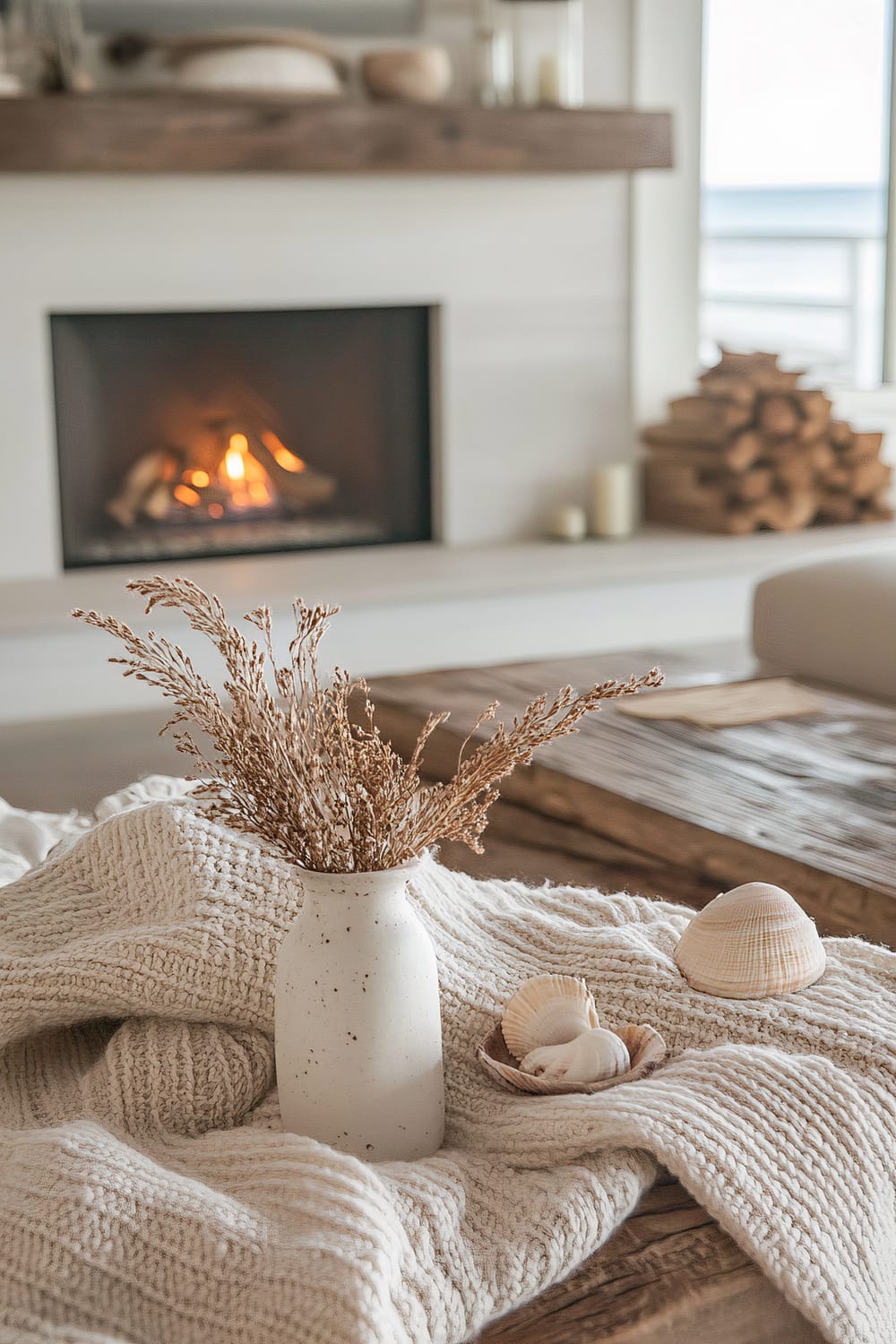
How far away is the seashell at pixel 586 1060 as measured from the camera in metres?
0.93

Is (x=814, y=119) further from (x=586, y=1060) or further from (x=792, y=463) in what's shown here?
(x=586, y=1060)

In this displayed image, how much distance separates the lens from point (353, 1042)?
2.85ft

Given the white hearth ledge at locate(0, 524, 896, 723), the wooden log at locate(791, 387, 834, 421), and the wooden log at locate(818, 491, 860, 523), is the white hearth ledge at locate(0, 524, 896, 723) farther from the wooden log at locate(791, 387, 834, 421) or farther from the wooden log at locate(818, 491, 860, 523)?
the wooden log at locate(791, 387, 834, 421)

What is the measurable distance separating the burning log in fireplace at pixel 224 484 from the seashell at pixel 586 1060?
2.92 meters

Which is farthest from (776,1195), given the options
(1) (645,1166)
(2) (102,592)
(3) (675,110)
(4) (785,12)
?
(4) (785,12)

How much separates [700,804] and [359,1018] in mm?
808

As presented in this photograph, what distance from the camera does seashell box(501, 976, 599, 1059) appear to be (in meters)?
0.96

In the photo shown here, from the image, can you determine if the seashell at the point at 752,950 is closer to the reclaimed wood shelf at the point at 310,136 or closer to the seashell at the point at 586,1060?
the seashell at the point at 586,1060

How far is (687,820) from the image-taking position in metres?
1.57

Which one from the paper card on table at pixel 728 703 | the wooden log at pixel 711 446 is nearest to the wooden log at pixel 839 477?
the wooden log at pixel 711 446

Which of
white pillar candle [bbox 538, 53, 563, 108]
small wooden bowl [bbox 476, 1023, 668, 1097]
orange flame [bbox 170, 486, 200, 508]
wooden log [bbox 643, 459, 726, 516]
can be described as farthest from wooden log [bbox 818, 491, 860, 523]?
small wooden bowl [bbox 476, 1023, 668, 1097]

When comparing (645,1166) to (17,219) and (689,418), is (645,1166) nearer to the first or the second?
(17,219)

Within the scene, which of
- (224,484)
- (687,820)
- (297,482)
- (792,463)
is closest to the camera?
(687,820)

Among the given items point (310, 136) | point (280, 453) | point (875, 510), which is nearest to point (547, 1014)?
point (310, 136)
